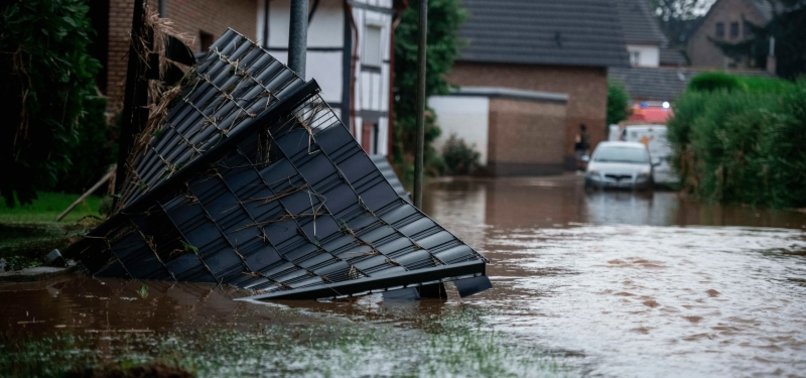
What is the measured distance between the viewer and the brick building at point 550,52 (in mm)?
58656

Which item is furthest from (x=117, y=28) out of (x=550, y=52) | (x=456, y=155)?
(x=550, y=52)

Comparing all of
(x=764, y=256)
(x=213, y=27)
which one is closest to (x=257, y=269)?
(x=764, y=256)

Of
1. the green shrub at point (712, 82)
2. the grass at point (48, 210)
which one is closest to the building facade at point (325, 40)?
the grass at point (48, 210)

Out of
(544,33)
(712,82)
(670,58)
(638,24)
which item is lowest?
(712,82)

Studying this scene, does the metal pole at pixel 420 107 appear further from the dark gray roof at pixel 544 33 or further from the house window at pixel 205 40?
the dark gray roof at pixel 544 33

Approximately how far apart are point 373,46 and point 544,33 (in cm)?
2689

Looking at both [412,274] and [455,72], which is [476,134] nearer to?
[455,72]

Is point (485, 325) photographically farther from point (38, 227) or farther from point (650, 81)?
point (650, 81)

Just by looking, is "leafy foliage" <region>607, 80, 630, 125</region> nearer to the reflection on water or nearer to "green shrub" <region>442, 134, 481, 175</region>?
"green shrub" <region>442, 134, 481, 175</region>

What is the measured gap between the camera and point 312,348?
876 cm

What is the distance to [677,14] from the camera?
120m

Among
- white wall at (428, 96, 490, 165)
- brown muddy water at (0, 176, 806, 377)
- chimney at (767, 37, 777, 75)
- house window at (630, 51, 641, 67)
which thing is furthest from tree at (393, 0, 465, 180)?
house window at (630, 51, 641, 67)

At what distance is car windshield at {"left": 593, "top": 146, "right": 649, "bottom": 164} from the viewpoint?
40.1 m

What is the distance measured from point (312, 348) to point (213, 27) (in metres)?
20.0
